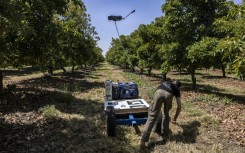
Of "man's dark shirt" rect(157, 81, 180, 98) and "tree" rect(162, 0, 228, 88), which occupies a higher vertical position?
"tree" rect(162, 0, 228, 88)

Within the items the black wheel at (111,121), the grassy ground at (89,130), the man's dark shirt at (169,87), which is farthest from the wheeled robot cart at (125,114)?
the man's dark shirt at (169,87)

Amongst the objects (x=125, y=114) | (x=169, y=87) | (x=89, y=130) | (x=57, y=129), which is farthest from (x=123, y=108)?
(x=57, y=129)

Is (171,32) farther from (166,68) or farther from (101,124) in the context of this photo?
(101,124)

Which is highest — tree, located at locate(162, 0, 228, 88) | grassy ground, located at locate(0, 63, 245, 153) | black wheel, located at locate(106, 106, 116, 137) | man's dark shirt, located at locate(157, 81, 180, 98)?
tree, located at locate(162, 0, 228, 88)

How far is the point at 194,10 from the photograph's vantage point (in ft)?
67.5

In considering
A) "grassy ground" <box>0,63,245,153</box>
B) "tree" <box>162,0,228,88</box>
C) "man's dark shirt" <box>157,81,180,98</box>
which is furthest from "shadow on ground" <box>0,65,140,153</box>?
"tree" <box>162,0,228,88</box>

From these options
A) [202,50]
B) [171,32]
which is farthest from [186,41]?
[202,50]

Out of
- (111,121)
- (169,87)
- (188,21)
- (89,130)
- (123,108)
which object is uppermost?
(188,21)

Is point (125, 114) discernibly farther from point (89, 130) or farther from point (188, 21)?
point (188, 21)

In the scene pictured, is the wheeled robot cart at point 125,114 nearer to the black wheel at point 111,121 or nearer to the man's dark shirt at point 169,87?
the black wheel at point 111,121

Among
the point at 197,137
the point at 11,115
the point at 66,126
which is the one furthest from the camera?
the point at 11,115

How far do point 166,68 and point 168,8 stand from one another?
15.9 ft

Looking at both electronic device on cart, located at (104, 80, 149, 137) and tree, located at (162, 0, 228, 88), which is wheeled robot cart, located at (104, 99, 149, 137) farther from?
tree, located at (162, 0, 228, 88)

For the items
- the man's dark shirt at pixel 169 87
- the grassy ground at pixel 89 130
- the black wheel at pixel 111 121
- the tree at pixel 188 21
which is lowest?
the grassy ground at pixel 89 130
